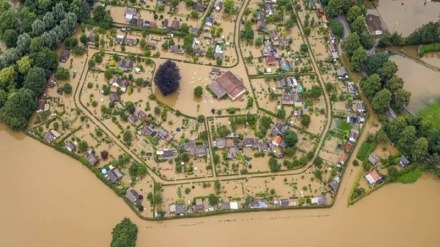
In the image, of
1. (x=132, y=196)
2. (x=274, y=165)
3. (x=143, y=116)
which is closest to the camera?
(x=132, y=196)

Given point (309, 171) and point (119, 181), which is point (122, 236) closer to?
point (119, 181)

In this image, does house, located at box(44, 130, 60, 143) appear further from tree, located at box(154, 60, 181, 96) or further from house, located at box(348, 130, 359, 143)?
house, located at box(348, 130, 359, 143)

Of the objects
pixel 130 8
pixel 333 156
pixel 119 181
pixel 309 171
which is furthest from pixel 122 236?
pixel 130 8

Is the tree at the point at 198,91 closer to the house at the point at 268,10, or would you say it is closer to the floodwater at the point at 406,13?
the house at the point at 268,10

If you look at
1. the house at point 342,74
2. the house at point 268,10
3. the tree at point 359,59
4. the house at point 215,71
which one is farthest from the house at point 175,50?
the tree at point 359,59

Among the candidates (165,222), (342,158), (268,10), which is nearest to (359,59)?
(342,158)

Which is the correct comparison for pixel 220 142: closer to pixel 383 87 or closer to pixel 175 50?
pixel 175 50
